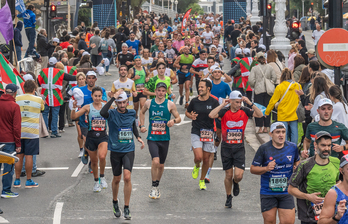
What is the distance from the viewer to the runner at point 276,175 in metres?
6.92

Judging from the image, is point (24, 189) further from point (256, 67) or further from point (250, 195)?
point (256, 67)

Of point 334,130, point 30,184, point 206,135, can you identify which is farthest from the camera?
point 30,184

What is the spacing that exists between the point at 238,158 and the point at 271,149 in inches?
74.9

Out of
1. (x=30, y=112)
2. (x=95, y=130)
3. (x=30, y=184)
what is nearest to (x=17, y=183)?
(x=30, y=184)

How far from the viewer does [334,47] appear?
31.5 feet

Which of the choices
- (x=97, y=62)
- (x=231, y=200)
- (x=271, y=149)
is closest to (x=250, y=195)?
(x=231, y=200)

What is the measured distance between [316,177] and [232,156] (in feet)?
9.64

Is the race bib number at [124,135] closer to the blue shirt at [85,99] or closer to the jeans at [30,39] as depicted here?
the blue shirt at [85,99]

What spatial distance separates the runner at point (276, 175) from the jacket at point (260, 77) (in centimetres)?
697

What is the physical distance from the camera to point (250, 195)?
9.55 m

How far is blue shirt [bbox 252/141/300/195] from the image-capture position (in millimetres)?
6938

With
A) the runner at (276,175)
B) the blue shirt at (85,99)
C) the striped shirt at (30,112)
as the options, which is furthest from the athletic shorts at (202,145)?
the striped shirt at (30,112)

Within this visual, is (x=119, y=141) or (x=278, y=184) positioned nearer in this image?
(x=278, y=184)

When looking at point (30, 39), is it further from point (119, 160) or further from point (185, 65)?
point (119, 160)
